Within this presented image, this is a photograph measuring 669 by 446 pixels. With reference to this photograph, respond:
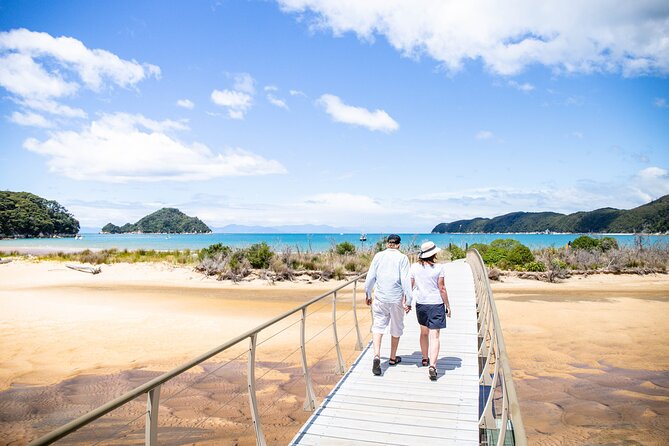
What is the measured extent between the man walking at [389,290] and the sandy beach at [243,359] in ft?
5.97

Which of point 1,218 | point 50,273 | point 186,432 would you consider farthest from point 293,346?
point 1,218

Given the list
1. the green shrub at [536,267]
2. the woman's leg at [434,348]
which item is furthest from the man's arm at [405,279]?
the green shrub at [536,267]

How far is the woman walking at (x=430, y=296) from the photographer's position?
623 cm

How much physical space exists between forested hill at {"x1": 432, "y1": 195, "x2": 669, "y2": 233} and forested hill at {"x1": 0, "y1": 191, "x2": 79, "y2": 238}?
86.5 m

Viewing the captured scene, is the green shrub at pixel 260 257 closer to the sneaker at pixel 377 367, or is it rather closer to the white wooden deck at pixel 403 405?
the white wooden deck at pixel 403 405

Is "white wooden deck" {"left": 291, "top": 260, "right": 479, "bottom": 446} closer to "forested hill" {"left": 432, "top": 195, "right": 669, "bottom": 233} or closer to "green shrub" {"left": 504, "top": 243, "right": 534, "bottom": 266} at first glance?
"green shrub" {"left": 504, "top": 243, "right": 534, "bottom": 266}

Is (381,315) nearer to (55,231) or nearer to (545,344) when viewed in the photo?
(545,344)

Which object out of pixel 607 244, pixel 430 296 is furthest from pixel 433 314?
pixel 607 244

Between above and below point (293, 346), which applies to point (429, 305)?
above

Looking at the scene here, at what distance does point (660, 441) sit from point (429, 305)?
3.49m

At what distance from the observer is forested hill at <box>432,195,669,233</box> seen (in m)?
78.4

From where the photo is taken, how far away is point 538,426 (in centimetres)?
652

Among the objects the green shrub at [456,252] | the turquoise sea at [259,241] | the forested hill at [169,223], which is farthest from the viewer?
the forested hill at [169,223]

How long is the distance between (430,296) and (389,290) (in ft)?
1.92
